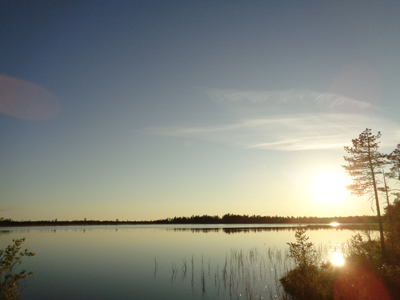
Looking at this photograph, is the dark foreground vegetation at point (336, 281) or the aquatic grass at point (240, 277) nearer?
the dark foreground vegetation at point (336, 281)

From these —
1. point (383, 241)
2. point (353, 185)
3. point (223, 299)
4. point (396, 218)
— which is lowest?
point (223, 299)

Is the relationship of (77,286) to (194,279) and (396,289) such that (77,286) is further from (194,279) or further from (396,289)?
(396,289)

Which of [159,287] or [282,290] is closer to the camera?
[282,290]

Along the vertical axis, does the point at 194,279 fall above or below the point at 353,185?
below

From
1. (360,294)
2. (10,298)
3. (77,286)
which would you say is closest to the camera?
(10,298)

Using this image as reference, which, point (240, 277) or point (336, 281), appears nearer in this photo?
point (336, 281)

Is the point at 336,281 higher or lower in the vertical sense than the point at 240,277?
higher

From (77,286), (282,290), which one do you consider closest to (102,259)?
(77,286)

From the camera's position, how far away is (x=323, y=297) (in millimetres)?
22219

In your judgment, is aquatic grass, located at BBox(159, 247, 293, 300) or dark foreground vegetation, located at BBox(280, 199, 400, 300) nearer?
dark foreground vegetation, located at BBox(280, 199, 400, 300)

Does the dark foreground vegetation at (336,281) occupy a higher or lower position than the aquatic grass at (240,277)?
higher

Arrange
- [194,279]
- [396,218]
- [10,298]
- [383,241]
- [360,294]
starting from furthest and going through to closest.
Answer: [383,241]
[396,218]
[194,279]
[360,294]
[10,298]

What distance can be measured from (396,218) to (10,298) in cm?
4103

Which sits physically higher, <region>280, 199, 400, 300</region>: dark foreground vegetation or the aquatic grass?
<region>280, 199, 400, 300</region>: dark foreground vegetation
